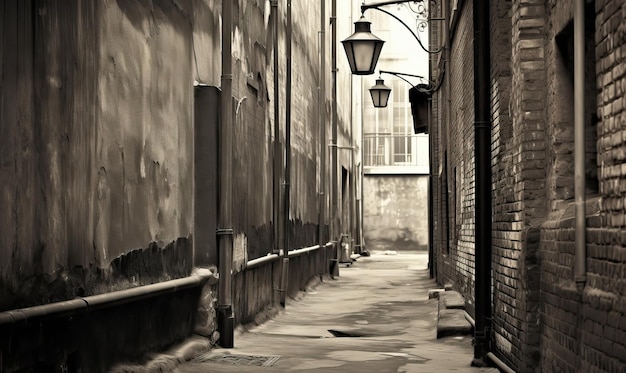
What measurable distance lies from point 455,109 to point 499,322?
19.1 feet

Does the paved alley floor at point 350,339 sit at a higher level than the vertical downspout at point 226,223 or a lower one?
lower

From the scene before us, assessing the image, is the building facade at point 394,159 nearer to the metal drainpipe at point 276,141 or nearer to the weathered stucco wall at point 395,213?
the weathered stucco wall at point 395,213

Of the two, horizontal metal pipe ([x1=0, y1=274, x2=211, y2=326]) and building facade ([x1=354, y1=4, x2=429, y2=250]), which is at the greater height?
building facade ([x1=354, y1=4, x2=429, y2=250])

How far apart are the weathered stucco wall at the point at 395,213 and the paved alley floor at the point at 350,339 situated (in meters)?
17.0

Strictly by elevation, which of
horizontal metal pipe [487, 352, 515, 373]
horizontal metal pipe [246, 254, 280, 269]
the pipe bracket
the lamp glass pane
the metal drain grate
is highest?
the lamp glass pane

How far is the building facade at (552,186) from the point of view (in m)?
4.27

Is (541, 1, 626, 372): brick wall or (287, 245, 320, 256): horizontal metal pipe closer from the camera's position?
(541, 1, 626, 372): brick wall

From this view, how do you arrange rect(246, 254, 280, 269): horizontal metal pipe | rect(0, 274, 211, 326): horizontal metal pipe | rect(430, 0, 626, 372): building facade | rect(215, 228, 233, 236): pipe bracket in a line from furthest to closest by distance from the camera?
rect(246, 254, 280, 269): horizontal metal pipe
rect(215, 228, 233, 236): pipe bracket
rect(0, 274, 211, 326): horizontal metal pipe
rect(430, 0, 626, 372): building facade

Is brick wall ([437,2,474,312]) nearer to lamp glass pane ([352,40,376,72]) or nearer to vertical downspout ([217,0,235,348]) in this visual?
lamp glass pane ([352,40,376,72])

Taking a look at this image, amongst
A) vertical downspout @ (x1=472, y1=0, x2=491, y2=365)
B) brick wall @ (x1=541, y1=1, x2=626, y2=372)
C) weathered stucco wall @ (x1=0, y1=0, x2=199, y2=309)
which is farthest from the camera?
vertical downspout @ (x1=472, y1=0, x2=491, y2=365)

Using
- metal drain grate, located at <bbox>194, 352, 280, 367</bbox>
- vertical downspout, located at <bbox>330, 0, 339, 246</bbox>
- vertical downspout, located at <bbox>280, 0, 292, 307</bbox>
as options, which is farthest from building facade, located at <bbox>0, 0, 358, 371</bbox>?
vertical downspout, located at <bbox>330, 0, 339, 246</bbox>

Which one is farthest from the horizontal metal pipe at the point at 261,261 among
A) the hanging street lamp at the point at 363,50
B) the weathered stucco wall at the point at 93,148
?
the hanging street lamp at the point at 363,50

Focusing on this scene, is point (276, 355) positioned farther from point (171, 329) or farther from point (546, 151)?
point (546, 151)

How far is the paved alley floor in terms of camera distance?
7.49 metres
